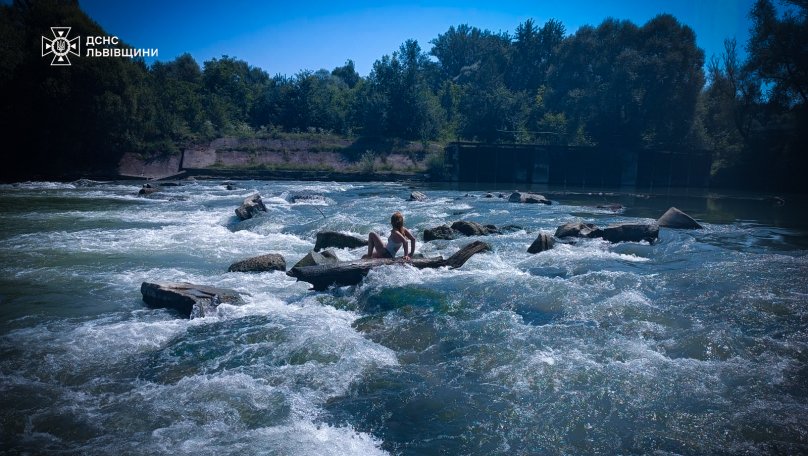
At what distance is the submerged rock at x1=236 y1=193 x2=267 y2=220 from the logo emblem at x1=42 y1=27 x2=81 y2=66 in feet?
95.6

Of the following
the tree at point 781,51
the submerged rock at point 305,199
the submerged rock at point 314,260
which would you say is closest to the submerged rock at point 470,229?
the submerged rock at point 314,260

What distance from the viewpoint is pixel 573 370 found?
6.29 m

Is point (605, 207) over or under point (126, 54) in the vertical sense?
under

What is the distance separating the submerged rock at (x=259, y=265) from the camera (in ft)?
37.6

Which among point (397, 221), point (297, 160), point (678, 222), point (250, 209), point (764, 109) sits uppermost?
point (764, 109)

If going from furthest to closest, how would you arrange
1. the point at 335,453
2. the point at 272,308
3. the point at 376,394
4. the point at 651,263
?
the point at 651,263 → the point at 272,308 → the point at 376,394 → the point at 335,453

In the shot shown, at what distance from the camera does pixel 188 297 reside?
Result: 8.30m

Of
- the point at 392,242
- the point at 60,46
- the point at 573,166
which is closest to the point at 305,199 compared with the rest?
the point at 392,242

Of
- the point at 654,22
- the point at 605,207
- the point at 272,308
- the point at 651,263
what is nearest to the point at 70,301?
the point at 272,308

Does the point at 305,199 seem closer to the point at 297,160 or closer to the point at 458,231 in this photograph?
the point at 458,231

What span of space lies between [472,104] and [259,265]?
43692mm

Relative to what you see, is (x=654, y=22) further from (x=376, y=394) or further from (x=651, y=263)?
(x=376, y=394)

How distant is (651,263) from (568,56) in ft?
158

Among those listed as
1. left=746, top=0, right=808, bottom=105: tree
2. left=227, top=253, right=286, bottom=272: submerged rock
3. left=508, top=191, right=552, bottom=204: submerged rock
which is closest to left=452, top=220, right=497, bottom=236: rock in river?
left=227, top=253, right=286, bottom=272: submerged rock
